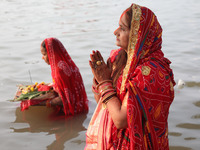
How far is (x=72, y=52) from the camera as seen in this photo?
880 cm

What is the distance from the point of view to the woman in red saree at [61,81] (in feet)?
15.8

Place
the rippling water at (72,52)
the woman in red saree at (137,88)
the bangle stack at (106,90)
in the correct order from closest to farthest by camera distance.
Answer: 1. the woman in red saree at (137,88)
2. the bangle stack at (106,90)
3. the rippling water at (72,52)

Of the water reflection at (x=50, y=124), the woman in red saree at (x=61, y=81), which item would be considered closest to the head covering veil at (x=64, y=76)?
the woman in red saree at (x=61, y=81)

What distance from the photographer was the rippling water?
4.77m

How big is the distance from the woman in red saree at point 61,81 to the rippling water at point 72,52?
0.30 meters

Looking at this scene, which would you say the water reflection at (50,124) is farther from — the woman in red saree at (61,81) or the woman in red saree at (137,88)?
the woman in red saree at (137,88)

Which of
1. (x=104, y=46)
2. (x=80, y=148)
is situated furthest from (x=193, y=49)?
(x=80, y=148)

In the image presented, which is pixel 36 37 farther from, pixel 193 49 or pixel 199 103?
pixel 199 103

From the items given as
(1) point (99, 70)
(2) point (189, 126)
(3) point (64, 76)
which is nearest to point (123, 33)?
(1) point (99, 70)

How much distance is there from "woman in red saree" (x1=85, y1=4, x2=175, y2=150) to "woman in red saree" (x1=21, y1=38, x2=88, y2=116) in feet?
7.55

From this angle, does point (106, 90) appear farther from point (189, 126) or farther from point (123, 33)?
point (189, 126)

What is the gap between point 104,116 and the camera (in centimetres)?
267

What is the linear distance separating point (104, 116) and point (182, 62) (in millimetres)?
5540

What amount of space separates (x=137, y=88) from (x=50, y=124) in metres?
2.97
